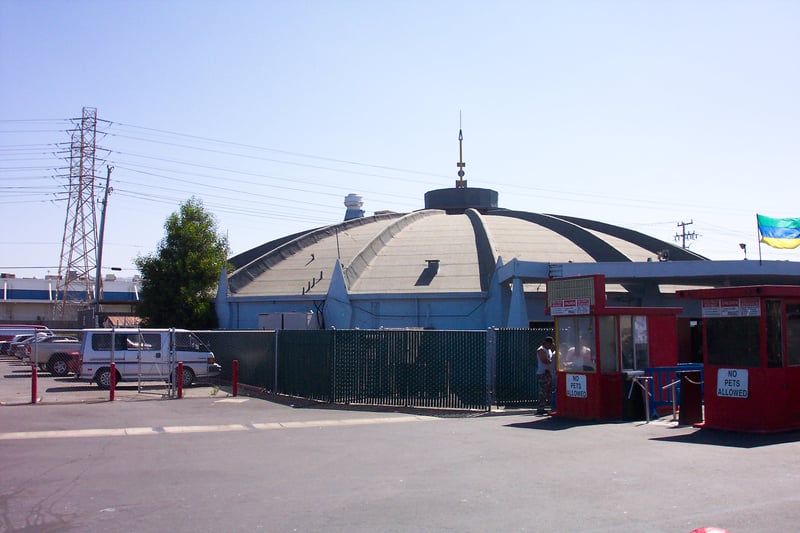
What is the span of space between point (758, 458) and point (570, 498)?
4498 millimetres

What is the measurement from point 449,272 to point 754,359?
2021cm

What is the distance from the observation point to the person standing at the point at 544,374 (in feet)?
64.1

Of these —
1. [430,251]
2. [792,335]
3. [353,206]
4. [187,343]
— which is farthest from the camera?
[353,206]

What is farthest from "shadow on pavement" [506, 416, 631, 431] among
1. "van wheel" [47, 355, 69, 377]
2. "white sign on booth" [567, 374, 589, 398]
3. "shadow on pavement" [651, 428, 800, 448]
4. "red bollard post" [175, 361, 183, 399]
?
"van wheel" [47, 355, 69, 377]

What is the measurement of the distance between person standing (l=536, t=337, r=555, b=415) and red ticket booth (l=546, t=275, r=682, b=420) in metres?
0.33

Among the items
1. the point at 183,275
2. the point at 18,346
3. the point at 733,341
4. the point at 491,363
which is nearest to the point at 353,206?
the point at 183,275

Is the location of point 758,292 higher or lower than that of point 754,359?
higher

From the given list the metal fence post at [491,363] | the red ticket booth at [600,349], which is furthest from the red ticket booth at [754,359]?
the metal fence post at [491,363]

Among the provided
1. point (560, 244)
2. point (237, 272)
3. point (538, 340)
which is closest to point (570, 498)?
point (538, 340)

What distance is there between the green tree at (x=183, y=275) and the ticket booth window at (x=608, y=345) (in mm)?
25320

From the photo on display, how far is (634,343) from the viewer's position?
1889 cm

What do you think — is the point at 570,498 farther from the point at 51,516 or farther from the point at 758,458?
the point at 51,516

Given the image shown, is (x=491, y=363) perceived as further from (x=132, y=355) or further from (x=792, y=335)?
(x=132, y=355)

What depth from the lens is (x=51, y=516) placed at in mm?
9047
